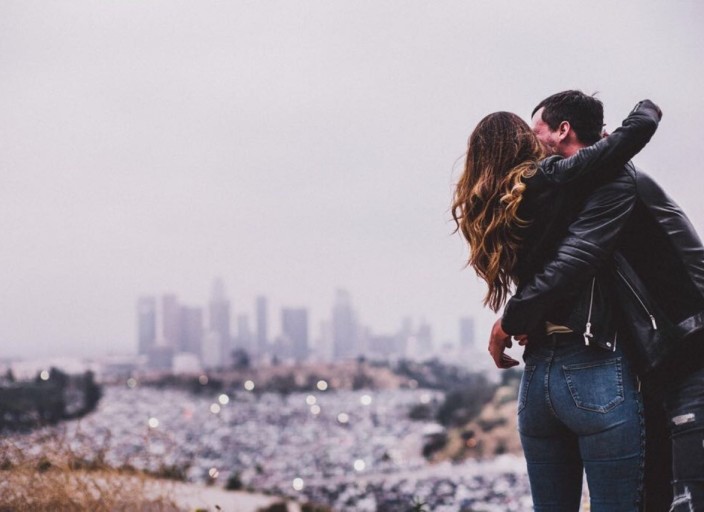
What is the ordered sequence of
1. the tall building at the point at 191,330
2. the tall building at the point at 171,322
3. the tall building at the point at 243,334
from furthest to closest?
the tall building at the point at 243,334 → the tall building at the point at 191,330 → the tall building at the point at 171,322

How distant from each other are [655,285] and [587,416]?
0.29 m

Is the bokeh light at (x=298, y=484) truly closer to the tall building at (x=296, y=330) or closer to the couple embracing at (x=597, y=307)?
the tall building at (x=296, y=330)

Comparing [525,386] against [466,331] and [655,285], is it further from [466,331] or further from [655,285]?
[466,331]

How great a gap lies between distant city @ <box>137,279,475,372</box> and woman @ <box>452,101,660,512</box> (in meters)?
14.5

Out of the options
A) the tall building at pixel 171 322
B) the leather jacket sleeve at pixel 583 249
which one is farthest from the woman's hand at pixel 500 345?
the tall building at pixel 171 322

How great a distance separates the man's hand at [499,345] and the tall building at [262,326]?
55.1 ft

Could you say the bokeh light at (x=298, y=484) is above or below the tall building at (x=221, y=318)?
below

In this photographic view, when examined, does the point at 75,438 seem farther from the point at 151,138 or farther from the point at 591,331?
the point at 151,138

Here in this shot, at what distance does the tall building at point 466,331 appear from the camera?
1414 cm

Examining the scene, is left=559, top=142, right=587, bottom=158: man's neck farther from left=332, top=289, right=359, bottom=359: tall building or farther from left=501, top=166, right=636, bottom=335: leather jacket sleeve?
left=332, top=289, right=359, bottom=359: tall building

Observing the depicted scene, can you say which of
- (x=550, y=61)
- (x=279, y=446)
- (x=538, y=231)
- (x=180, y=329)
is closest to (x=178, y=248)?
(x=180, y=329)

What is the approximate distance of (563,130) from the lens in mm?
1371

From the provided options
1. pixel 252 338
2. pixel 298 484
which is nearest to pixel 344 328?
pixel 252 338

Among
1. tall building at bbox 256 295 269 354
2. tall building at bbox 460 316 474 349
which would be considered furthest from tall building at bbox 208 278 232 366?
tall building at bbox 460 316 474 349
